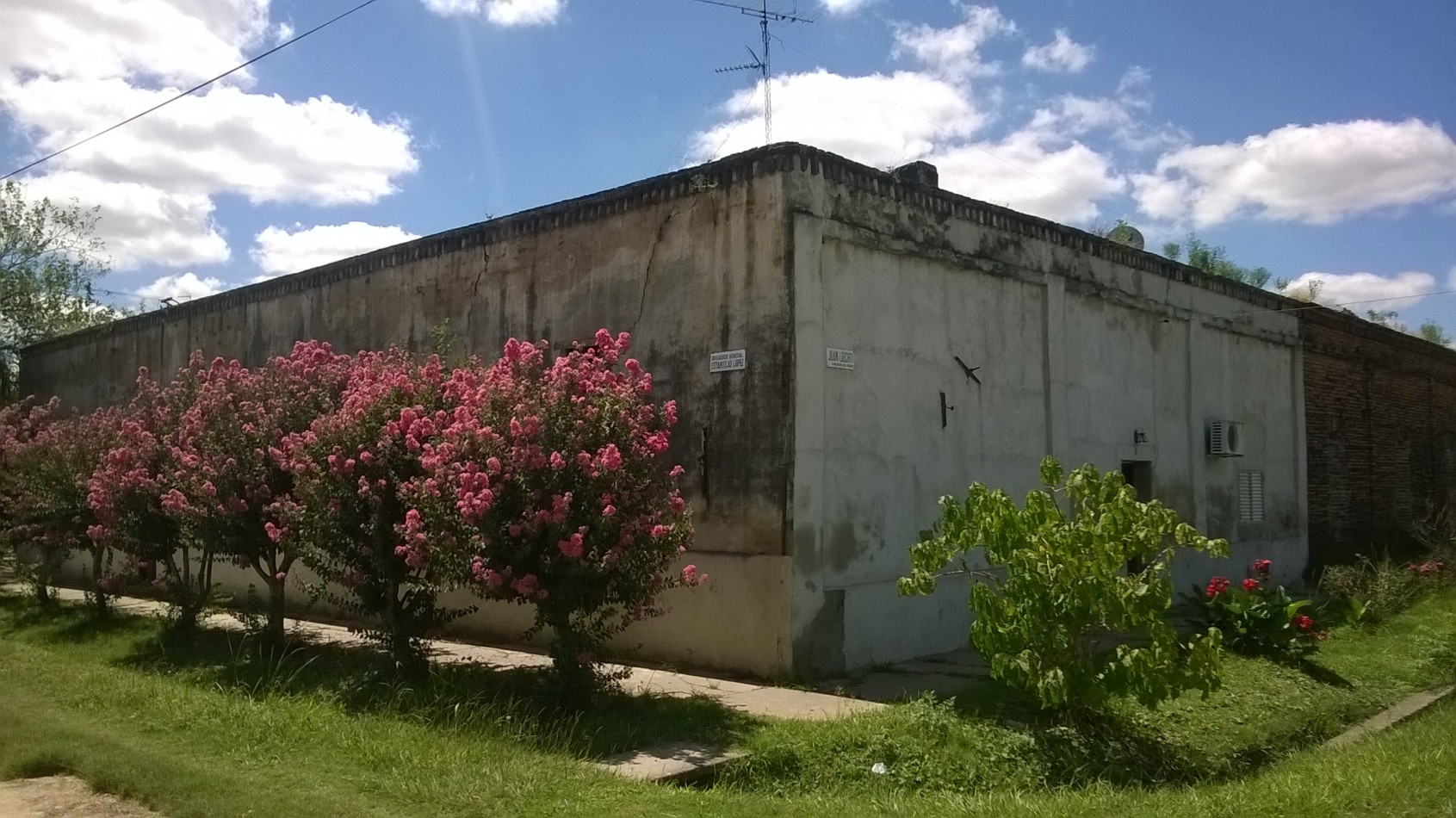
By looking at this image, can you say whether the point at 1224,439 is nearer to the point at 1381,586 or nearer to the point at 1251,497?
the point at 1251,497

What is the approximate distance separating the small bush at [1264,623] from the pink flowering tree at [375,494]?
7281 millimetres

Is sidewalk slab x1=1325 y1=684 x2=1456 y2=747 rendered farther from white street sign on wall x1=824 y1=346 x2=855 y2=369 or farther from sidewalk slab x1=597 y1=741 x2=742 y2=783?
white street sign on wall x1=824 y1=346 x2=855 y2=369

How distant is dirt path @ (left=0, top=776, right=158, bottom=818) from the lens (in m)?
6.22

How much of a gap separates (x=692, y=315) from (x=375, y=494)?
139 inches

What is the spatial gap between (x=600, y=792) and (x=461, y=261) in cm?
894

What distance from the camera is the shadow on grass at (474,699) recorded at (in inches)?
294

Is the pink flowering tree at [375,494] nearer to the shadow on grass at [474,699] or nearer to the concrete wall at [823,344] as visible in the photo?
the shadow on grass at [474,699]

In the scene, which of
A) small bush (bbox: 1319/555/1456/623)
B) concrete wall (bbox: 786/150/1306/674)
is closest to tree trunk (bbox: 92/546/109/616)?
concrete wall (bbox: 786/150/1306/674)

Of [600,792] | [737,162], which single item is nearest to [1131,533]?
[600,792]

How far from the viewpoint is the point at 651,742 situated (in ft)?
24.4

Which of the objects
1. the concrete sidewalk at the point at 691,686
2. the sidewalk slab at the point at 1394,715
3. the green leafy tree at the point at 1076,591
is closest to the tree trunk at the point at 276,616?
the concrete sidewalk at the point at 691,686

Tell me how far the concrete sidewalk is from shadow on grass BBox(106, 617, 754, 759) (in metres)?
0.35

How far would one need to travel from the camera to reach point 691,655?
10555mm

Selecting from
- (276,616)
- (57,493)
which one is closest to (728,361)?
(276,616)
